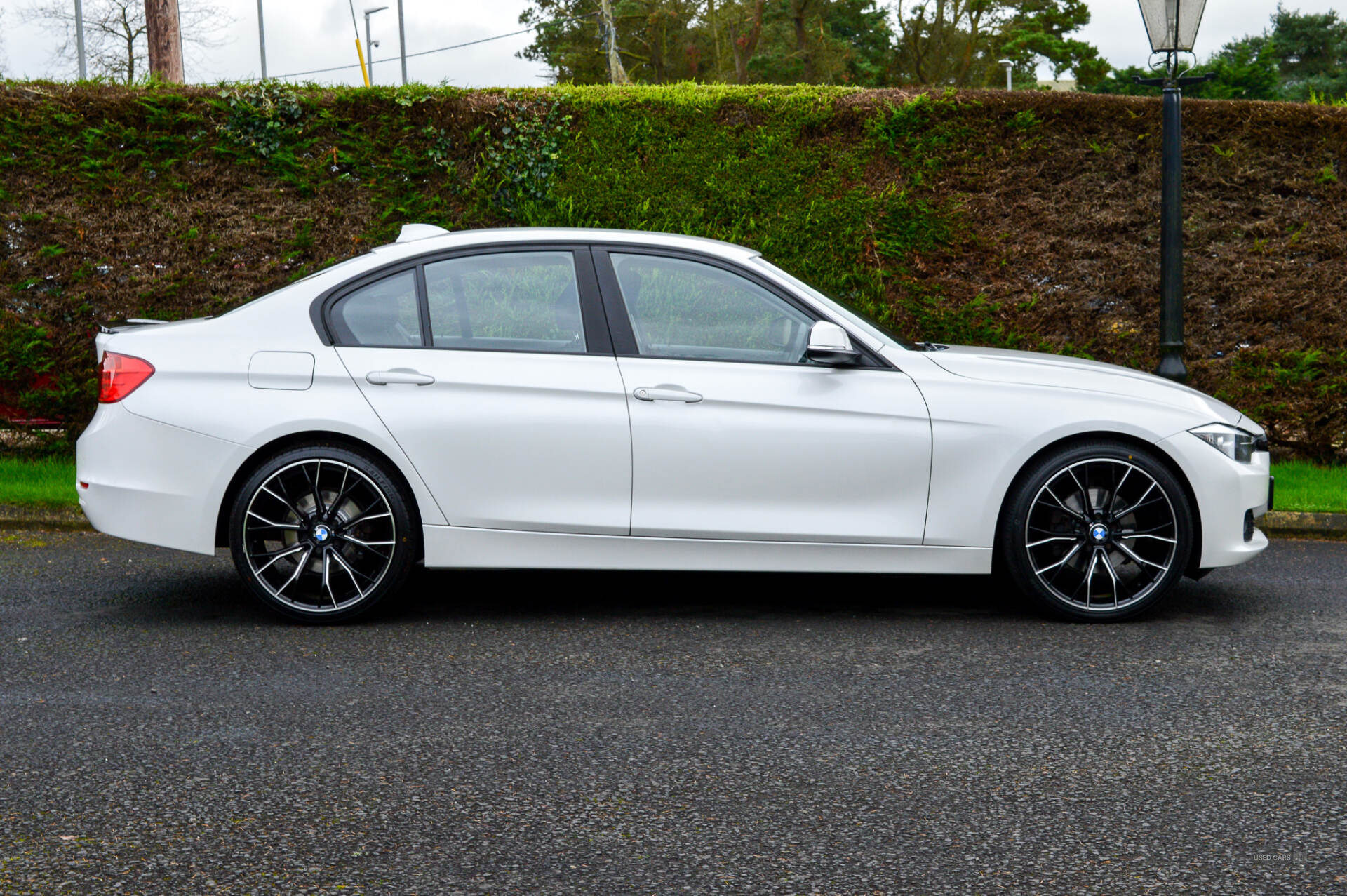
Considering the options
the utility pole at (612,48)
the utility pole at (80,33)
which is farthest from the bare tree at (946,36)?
the utility pole at (80,33)

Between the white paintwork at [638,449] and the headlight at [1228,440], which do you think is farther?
the headlight at [1228,440]

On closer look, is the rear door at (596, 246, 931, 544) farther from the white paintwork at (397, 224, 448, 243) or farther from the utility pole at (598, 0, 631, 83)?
the utility pole at (598, 0, 631, 83)

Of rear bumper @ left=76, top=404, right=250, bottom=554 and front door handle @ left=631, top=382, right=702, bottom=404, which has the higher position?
front door handle @ left=631, top=382, right=702, bottom=404

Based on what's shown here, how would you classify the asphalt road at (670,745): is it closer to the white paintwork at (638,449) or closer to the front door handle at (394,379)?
the white paintwork at (638,449)

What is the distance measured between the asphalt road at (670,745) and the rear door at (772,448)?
479 millimetres

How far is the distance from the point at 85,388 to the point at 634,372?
5.84 metres

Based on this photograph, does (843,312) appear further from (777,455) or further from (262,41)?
(262,41)

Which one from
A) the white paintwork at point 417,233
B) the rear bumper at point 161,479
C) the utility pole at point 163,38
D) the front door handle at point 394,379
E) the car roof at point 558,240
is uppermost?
the utility pole at point 163,38

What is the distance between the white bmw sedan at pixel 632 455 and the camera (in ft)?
17.8

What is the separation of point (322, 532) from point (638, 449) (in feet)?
4.48

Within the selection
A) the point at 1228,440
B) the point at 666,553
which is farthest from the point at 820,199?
the point at 666,553

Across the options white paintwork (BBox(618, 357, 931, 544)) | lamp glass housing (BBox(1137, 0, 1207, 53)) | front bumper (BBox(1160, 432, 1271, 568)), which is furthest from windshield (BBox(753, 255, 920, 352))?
lamp glass housing (BBox(1137, 0, 1207, 53))

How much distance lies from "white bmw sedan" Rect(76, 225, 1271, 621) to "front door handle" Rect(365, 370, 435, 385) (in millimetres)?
11

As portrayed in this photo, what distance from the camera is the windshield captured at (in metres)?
5.66
